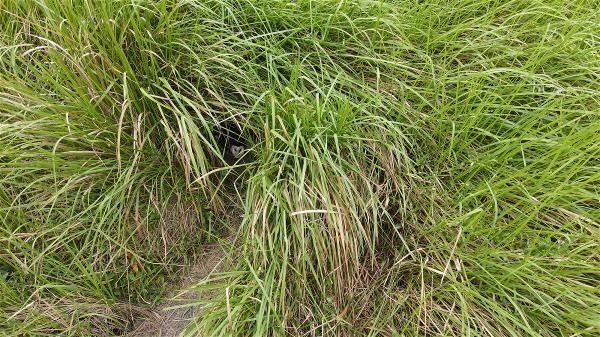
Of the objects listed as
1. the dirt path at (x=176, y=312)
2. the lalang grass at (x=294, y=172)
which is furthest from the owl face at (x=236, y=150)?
the dirt path at (x=176, y=312)

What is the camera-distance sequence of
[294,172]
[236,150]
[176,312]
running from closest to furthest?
[294,172] → [176,312] → [236,150]

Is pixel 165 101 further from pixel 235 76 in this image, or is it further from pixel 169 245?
pixel 169 245

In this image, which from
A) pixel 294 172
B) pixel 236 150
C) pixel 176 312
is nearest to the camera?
pixel 294 172

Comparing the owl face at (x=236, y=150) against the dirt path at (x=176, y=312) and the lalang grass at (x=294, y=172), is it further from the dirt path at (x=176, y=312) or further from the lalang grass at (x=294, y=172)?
the dirt path at (x=176, y=312)

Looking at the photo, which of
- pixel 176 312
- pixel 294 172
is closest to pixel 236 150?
pixel 294 172

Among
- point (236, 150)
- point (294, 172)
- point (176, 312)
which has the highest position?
point (294, 172)

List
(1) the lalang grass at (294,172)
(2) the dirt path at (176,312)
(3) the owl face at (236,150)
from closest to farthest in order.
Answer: (1) the lalang grass at (294,172) → (2) the dirt path at (176,312) → (3) the owl face at (236,150)

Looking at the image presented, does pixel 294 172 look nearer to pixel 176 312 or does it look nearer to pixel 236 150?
pixel 236 150

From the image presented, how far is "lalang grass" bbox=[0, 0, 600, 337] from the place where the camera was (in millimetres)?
1718

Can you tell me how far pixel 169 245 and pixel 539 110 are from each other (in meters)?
1.64

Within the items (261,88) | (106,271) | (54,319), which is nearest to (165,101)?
(261,88)

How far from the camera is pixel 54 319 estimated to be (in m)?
1.78

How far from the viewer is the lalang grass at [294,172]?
1718mm

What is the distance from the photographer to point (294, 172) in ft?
5.79
